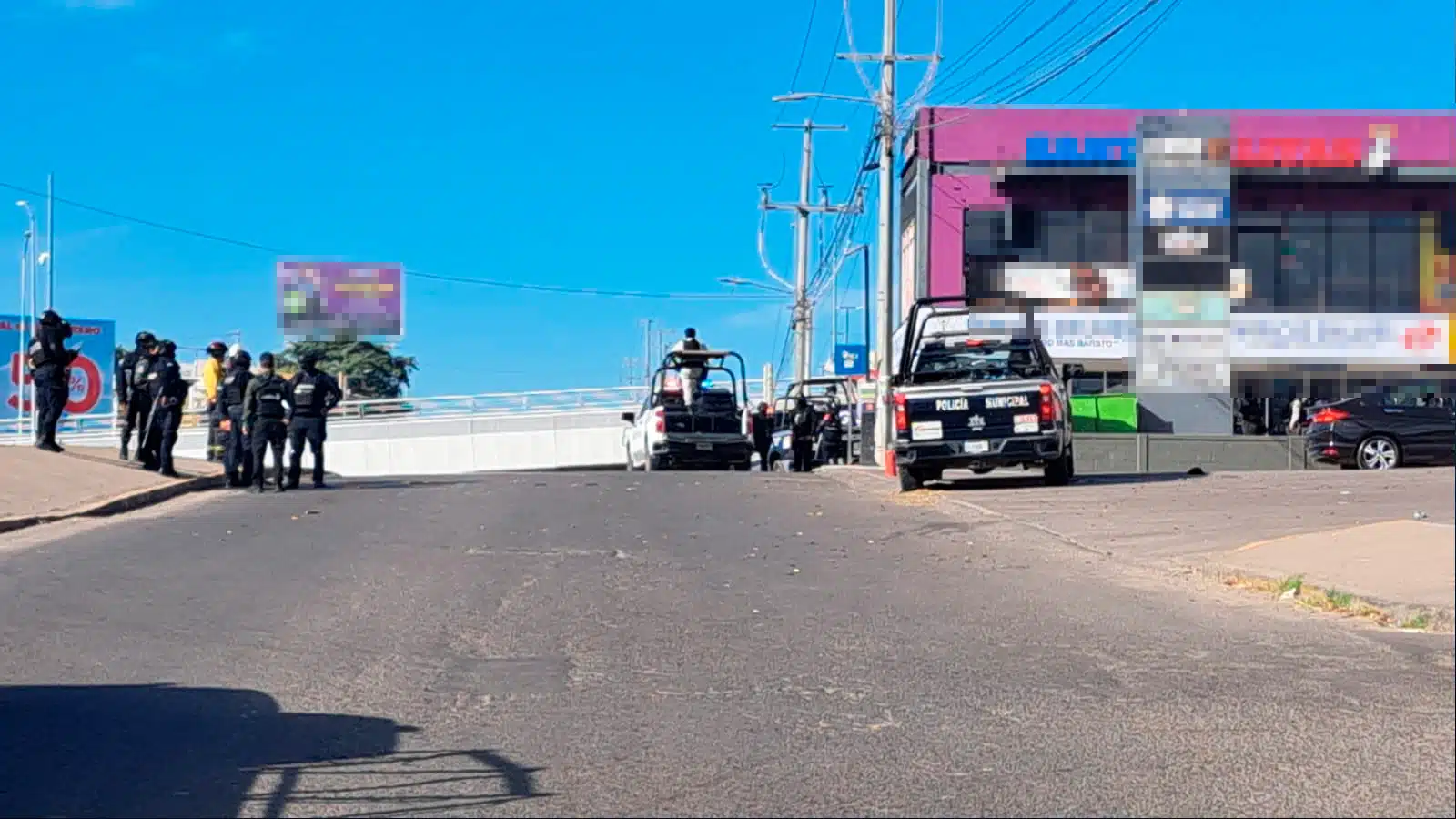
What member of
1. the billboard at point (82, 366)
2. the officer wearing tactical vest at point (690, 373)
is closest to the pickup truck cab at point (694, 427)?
the officer wearing tactical vest at point (690, 373)

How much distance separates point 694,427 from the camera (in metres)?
29.7

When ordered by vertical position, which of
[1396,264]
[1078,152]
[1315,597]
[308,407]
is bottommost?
[1315,597]

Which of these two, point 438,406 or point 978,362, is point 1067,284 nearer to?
point 978,362

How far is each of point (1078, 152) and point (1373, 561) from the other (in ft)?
86.2

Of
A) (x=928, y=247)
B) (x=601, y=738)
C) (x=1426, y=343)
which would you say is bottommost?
(x=601, y=738)

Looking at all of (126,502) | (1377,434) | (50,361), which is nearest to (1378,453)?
(1377,434)

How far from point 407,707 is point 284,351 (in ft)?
146

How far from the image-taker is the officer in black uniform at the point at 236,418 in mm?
20156

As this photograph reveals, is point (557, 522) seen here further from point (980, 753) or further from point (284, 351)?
point (284, 351)

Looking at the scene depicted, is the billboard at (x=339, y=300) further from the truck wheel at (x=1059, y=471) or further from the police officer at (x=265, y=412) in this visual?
the truck wheel at (x=1059, y=471)

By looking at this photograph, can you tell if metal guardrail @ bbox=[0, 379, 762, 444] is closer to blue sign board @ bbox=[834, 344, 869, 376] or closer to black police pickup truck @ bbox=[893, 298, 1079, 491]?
blue sign board @ bbox=[834, 344, 869, 376]

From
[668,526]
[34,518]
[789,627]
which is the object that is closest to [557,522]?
[668,526]

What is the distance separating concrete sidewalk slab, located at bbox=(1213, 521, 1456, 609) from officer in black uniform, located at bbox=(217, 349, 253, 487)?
43.3ft

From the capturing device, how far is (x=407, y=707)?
7066 mm
